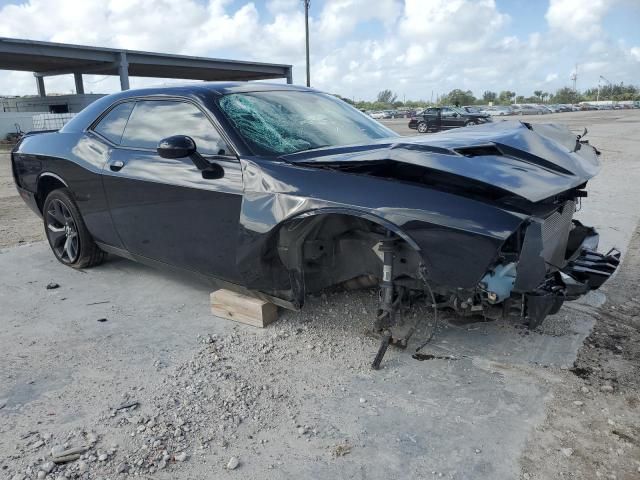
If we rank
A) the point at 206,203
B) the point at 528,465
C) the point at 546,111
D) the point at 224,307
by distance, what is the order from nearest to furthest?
the point at 528,465, the point at 206,203, the point at 224,307, the point at 546,111

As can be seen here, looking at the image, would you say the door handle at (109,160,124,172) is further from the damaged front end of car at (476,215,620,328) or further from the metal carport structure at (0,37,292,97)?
the metal carport structure at (0,37,292,97)

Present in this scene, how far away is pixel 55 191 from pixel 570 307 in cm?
435

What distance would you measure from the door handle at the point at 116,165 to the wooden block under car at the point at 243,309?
3.92 feet

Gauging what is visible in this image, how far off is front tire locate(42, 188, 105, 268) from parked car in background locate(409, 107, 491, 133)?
2461cm

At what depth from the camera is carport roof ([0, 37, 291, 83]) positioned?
25219mm

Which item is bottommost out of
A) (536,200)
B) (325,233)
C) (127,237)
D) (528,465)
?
(528,465)

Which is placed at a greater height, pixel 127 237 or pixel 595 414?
pixel 127 237

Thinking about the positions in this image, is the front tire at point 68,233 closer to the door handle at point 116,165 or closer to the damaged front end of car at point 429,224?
the door handle at point 116,165

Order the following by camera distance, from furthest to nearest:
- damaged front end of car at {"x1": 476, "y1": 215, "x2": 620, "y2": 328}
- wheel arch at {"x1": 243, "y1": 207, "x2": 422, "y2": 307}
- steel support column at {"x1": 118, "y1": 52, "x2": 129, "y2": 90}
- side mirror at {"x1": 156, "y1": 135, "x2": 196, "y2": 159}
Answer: steel support column at {"x1": 118, "y1": 52, "x2": 129, "y2": 90} → side mirror at {"x1": 156, "y1": 135, "x2": 196, "y2": 159} → wheel arch at {"x1": 243, "y1": 207, "x2": 422, "y2": 307} → damaged front end of car at {"x1": 476, "y1": 215, "x2": 620, "y2": 328}

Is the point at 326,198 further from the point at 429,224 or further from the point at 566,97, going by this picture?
the point at 566,97

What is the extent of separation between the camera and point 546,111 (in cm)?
6550

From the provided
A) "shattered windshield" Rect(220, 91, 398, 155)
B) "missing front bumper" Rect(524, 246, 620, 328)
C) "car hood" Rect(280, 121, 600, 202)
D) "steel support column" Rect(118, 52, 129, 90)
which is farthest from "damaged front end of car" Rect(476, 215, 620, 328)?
"steel support column" Rect(118, 52, 129, 90)

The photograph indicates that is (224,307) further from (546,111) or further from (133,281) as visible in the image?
(546,111)

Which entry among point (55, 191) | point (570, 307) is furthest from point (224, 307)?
point (570, 307)
